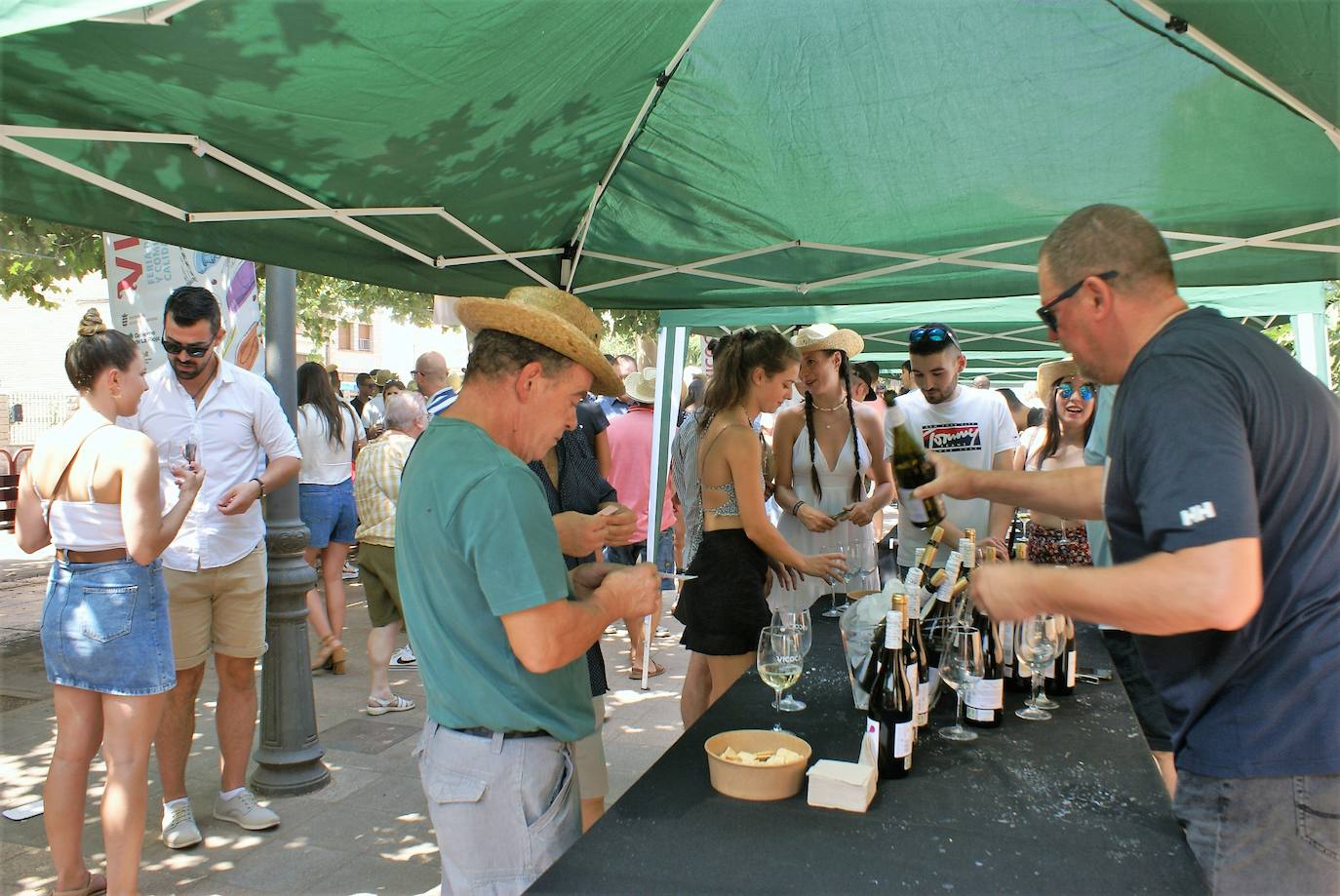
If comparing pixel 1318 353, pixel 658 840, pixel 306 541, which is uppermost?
pixel 1318 353

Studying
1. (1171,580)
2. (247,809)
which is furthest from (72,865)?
(1171,580)

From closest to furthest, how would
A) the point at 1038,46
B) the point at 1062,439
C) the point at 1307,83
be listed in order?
the point at 1307,83 → the point at 1038,46 → the point at 1062,439

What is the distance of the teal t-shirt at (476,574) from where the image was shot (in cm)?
175

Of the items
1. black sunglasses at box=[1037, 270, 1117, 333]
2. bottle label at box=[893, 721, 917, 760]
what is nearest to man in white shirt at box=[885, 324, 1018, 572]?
black sunglasses at box=[1037, 270, 1117, 333]

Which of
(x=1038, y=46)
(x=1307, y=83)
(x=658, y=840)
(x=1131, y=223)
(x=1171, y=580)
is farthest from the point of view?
(x=1038, y=46)

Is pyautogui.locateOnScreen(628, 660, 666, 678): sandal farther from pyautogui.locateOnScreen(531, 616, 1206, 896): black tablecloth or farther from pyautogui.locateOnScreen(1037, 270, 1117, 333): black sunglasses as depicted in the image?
pyautogui.locateOnScreen(1037, 270, 1117, 333): black sunglasses

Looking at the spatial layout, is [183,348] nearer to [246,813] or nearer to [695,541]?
[246,813]

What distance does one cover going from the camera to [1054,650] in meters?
2.43

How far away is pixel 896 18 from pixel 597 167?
1504mm

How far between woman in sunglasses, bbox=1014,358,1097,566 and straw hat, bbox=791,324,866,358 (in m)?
1.07

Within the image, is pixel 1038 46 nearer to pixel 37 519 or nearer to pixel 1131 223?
pixel 1131 223

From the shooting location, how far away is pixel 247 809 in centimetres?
381

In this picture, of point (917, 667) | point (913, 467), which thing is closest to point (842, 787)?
point (917, 667)

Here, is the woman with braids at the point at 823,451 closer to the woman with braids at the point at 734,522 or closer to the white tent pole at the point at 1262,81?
the woman with braids at the point at 734,522
